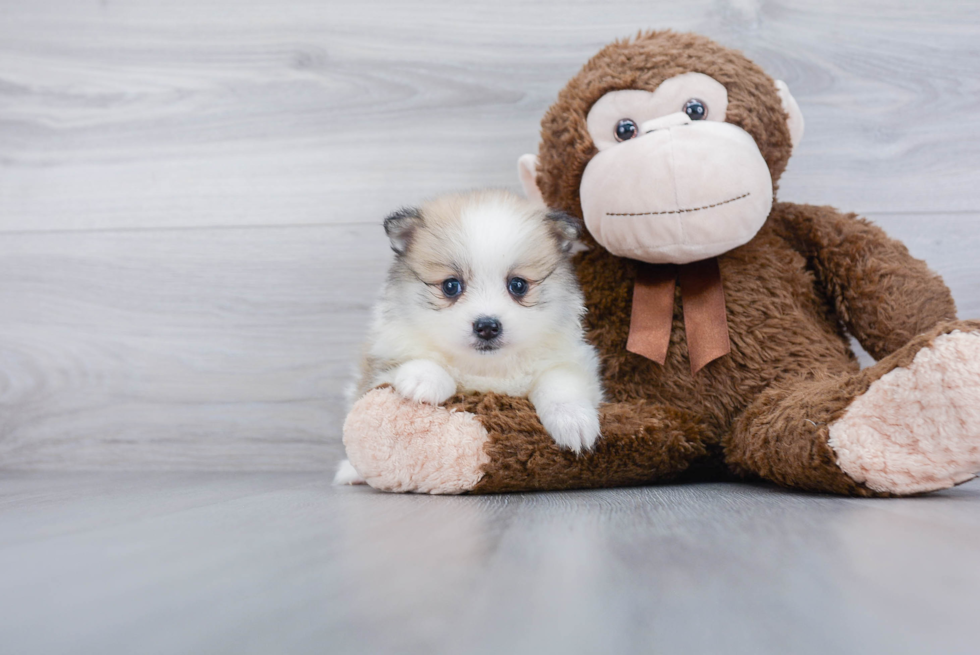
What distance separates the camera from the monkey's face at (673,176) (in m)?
1.07

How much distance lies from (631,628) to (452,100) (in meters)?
1.42

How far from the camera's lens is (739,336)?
1194 millimetres

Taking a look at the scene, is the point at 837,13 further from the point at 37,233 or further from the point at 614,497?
the point at 37,233

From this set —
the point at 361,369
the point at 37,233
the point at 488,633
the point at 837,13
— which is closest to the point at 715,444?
the point at 361,369

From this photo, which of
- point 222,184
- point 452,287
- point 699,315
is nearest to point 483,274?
point 452,287

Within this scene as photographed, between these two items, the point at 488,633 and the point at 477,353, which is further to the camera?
the point at 477,353

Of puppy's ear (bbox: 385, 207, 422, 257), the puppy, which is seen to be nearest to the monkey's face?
the puppy

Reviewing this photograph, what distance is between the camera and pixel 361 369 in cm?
131

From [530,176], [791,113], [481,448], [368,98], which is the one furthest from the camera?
[368,98]

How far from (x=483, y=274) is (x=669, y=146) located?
374 mm

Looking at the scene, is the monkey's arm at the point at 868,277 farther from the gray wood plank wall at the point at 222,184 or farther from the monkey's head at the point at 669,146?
the gray wood plank wall at the point at 222,184

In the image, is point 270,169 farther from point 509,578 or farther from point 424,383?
point 509,578

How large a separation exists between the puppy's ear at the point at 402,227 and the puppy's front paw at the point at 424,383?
244mm

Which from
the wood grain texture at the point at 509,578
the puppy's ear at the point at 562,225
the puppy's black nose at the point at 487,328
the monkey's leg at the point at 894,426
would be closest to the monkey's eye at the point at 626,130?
the puppy's ear at the point at 562,225
